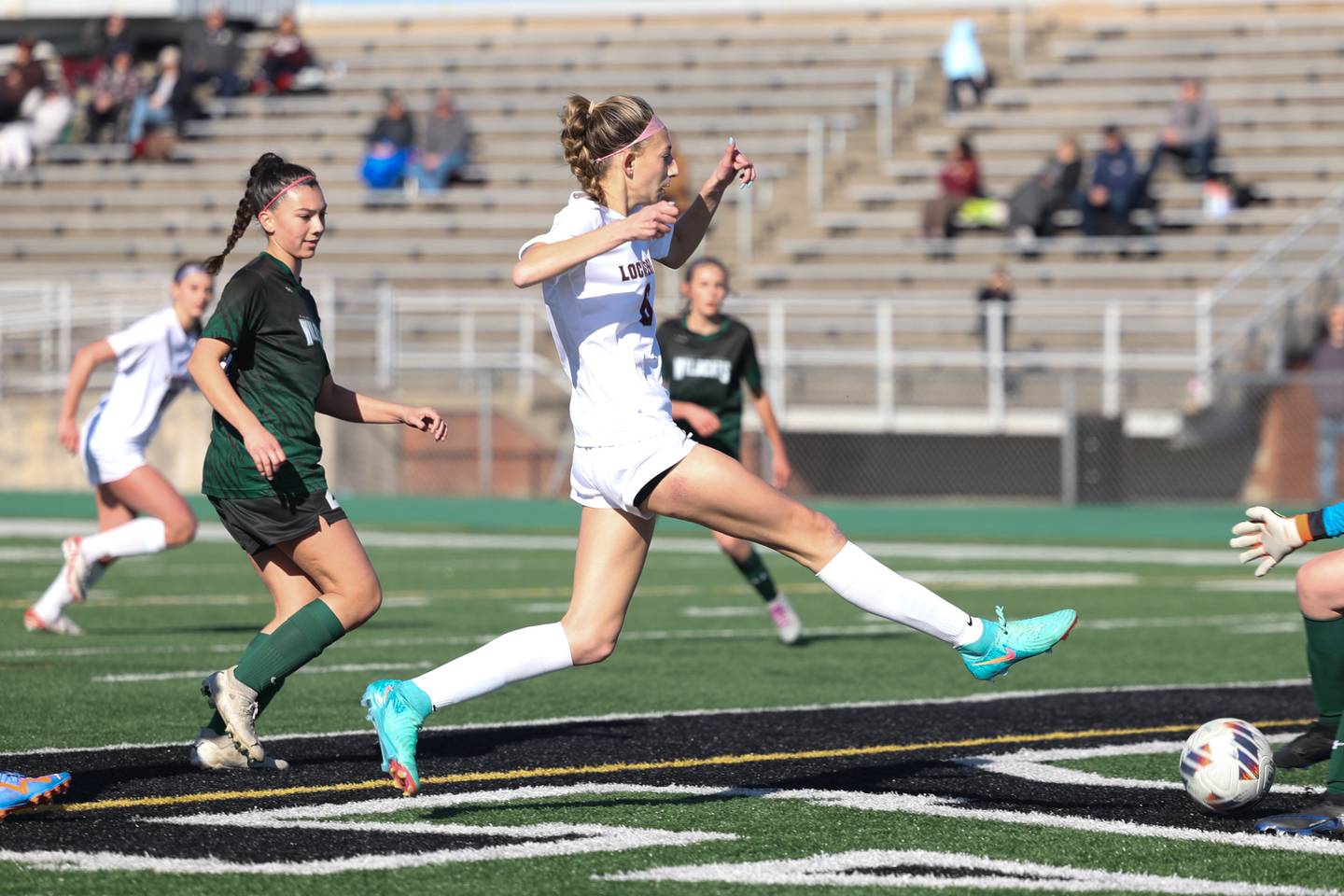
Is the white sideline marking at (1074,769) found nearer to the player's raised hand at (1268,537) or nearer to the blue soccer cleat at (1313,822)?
the blue soccer cleat at (1313,822)

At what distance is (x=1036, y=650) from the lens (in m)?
5.86

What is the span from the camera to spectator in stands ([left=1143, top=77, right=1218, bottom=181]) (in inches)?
1010

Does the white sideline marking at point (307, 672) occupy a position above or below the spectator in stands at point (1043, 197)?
below

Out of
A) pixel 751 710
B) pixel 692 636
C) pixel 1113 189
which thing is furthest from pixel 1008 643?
pixel 1113 189

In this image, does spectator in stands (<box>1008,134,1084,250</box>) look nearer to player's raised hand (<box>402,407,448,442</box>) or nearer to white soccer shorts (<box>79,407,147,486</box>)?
white soccer shorts (<box>79,407,147,486</box>)

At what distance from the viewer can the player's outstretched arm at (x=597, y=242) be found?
5.58 metres

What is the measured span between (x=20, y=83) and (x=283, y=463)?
96.3ft

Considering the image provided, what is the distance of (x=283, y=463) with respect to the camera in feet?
21.1

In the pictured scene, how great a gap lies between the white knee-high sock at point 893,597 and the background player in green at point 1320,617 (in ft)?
2.57

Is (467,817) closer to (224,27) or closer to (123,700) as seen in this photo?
(123,700)

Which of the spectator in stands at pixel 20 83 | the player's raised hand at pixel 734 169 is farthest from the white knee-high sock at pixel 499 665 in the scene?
the spectator in stands at pixel 20 83

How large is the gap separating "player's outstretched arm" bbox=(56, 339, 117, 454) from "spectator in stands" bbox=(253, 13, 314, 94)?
Result: 2263 centimetres

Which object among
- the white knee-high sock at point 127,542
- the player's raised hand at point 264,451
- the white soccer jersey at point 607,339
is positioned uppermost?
the white soccer jersey at point 607,339

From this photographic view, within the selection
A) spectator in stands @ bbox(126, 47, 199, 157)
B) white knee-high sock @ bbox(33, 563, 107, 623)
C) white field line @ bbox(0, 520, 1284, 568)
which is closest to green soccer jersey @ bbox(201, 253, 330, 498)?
white knee-high sock @ bbox(33, 563, 107, 623)
